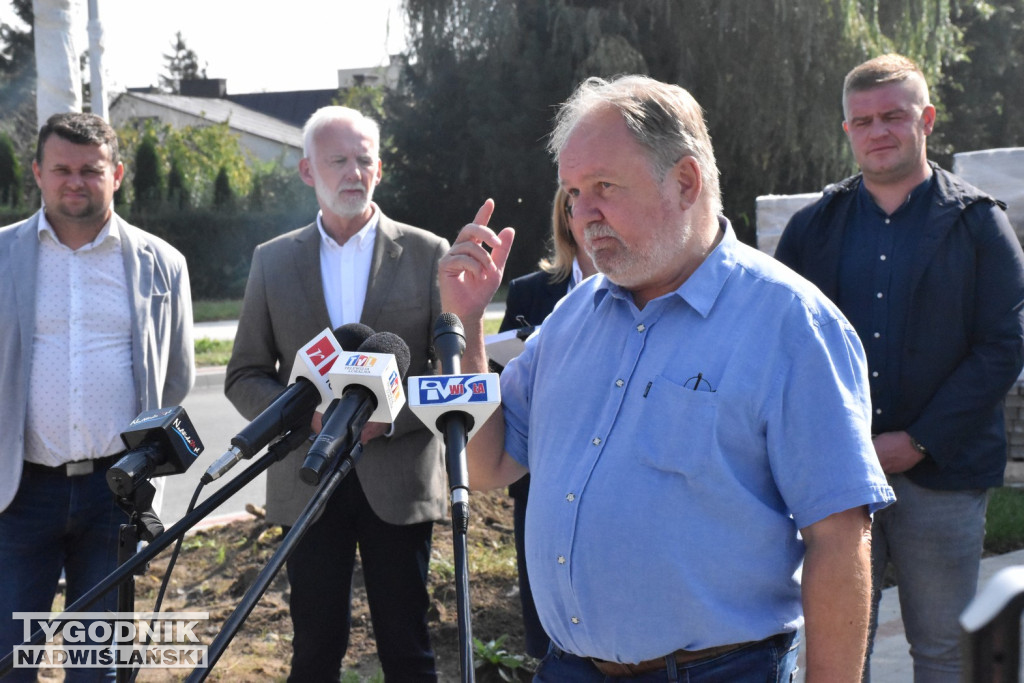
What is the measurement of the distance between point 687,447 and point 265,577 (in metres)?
0.88

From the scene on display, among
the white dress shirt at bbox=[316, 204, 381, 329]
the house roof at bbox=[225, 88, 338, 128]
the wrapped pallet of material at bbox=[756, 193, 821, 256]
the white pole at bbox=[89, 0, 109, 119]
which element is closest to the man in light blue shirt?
the white dress shirt at bbox=[316, 204, 381, 329]

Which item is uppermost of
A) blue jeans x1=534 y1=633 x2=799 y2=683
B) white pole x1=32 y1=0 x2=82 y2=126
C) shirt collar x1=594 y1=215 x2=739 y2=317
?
white pole x1=32 y1=0 x2=82 y2=126

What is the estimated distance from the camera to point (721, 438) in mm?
2072

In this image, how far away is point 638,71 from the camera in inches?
918

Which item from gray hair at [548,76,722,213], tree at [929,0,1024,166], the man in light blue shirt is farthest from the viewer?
tree at [929,0,1024,166]

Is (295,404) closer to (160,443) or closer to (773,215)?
(160,443)

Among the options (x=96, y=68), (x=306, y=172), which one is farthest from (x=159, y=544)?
(x=96, y=68)

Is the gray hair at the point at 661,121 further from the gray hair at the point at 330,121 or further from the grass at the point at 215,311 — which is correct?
the grass at the point at 215,311

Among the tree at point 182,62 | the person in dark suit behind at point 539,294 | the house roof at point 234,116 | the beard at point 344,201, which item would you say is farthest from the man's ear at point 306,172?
the tree at point 182,62

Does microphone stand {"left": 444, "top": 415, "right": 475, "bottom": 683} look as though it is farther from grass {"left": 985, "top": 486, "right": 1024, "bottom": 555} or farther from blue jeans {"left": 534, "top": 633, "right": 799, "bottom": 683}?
grass {"left": 985, "top": 486, "right": 1024, "bottom": 555}

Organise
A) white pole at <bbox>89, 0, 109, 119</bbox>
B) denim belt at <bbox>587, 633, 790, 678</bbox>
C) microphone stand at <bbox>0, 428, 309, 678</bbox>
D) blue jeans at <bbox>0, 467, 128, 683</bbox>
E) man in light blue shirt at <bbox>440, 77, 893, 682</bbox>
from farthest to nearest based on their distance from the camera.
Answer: white pole at <bbox>89, 0, 109, 119</bbox> → blue jeans at <bbox>0, 467, 128, 683</bbox> → denim belt at <bbox>587, 633, 790, 678</bbox> → man in light blue shirt at <bbox>440, 77, 893, 682</bbox> → microphone stand at <bbox>0, 428, 309, 678</bbox>

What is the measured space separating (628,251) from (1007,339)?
1.83m

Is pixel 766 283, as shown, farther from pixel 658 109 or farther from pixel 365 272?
pixel 365 272

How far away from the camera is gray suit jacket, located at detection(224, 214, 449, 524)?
392 centimetres
